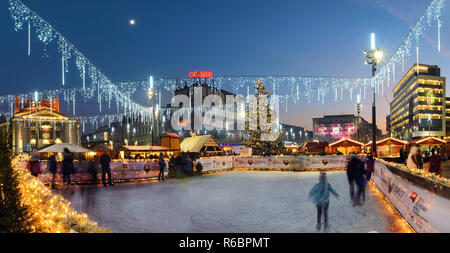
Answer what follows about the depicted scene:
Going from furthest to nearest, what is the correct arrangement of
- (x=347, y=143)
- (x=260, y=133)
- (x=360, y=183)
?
(x=347, y=143), (x=260, y=133), (x=360, y=183)

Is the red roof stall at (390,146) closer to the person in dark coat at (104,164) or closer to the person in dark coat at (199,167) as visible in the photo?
the person in dark coat at (199,167)

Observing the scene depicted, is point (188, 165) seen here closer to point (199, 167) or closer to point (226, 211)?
point (199, 167)

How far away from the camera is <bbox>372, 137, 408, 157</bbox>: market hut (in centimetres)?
3244

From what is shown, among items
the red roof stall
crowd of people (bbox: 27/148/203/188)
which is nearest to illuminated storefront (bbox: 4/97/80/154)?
crowd of people (bbox: 27/148/203/188)

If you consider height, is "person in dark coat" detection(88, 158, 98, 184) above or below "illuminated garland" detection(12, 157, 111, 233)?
below

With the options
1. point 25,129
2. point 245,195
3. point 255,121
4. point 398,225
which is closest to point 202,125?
point 255,121

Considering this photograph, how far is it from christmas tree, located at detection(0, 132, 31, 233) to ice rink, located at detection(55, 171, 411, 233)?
2843mm

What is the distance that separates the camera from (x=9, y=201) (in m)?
3.48

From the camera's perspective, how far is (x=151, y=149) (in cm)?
2555

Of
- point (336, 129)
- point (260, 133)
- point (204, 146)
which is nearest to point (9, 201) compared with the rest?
point (204, 146)

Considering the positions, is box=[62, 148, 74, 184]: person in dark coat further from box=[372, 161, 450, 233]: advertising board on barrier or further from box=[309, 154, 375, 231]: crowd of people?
box=[372, 161, 450, 233]: advertising board on barrier

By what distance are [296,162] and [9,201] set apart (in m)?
20.2

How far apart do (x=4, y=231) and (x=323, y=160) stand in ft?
71.9
